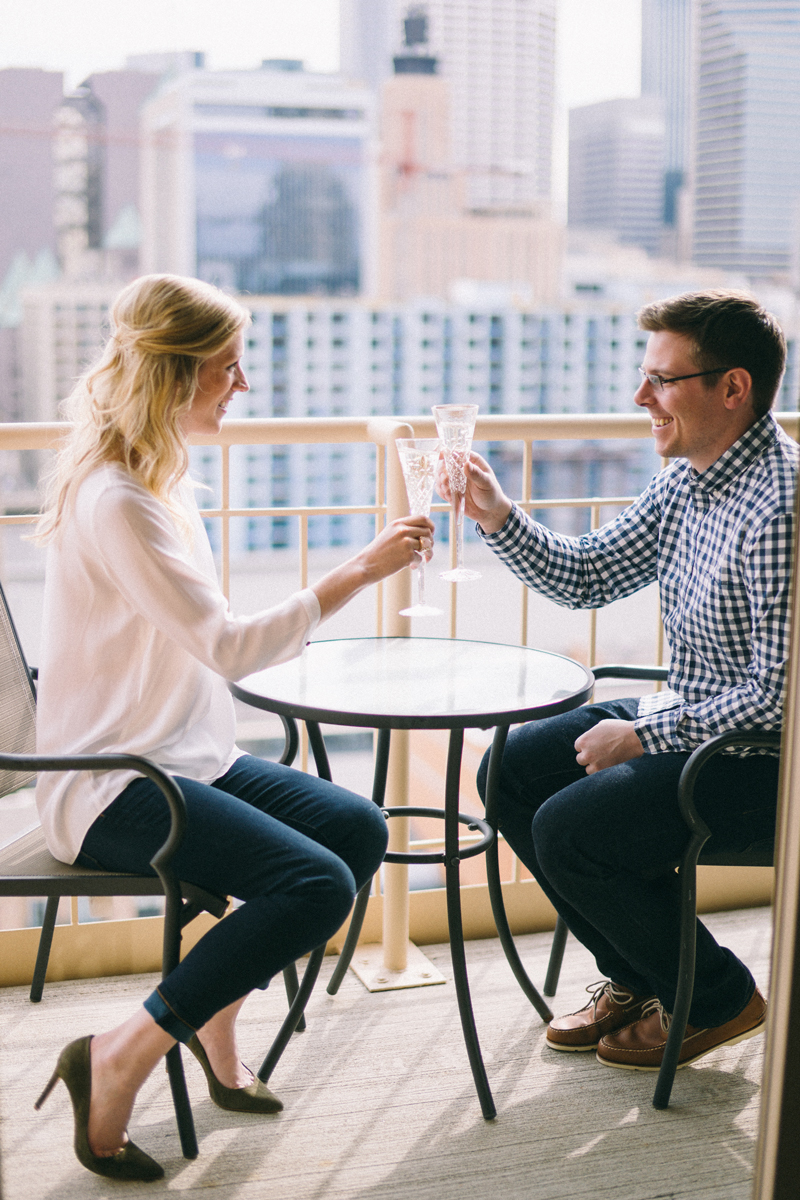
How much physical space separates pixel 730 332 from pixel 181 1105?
1401mm

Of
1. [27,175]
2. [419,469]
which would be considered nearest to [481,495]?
[419,469]

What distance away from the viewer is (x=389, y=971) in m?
2.17

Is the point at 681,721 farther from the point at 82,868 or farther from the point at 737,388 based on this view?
the point at 82,868

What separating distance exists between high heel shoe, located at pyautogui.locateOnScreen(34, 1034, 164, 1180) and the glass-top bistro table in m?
0.51

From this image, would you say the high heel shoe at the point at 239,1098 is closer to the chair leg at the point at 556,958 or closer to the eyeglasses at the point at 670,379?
the chair leg at the point at 556,958

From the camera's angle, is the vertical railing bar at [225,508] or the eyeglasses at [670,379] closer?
the eyeglasses at [670,379]

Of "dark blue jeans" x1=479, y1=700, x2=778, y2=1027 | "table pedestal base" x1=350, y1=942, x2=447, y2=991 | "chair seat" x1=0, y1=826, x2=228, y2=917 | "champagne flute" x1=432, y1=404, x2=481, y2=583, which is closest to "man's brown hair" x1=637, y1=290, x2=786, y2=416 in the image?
"champagne flute" x1=432, y1=404, x2=481, y2=583

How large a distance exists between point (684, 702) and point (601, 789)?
0.76ft

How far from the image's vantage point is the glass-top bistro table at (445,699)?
5.04 ft

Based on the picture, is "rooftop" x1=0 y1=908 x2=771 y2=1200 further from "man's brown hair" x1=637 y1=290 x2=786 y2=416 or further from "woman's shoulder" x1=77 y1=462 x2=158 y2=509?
"man's brown hair" x1=637 y1=290 x2=786 y2=416

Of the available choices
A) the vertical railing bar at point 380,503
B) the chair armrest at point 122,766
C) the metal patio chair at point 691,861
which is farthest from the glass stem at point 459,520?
the chair armrest at point 122,766

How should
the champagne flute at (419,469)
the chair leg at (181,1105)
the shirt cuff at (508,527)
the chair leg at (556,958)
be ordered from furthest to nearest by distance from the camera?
1. the chair leg at (556,958)
2. the shirt cuff at (508,527)
3. the champagne flute at (419,469)
4. the chair leg at (181,1105)

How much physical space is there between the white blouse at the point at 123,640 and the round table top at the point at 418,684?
0.34ft

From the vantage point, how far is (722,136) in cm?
4897
